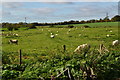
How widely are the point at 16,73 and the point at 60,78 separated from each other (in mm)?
1050

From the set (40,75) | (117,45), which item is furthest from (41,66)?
(117,45)

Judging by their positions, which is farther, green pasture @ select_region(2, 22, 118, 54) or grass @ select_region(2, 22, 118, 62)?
green pasture @ select_region(2, 22, 118, 54)

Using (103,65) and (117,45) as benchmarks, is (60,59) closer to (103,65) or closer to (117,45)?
(103,65)

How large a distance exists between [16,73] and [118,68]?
9.22ft

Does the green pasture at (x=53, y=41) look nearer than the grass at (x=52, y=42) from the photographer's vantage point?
No

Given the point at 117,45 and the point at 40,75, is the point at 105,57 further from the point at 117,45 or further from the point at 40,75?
the point at 117,45

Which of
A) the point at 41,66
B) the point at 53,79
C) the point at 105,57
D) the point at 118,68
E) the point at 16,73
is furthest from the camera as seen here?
the point at 105,57

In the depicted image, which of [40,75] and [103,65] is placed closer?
[40,75]

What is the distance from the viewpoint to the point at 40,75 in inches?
188

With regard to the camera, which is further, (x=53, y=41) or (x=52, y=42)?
(x=53, y=41)

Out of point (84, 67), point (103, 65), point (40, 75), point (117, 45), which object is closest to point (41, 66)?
point (40, 75)

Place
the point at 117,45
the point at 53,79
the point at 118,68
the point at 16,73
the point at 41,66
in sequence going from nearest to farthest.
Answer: the point at 53,79
the point at 16,73
the point at 41,66
the point at 118,68
the point at 117,45

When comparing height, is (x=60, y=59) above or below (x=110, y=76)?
above

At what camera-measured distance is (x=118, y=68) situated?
19.0 ft
